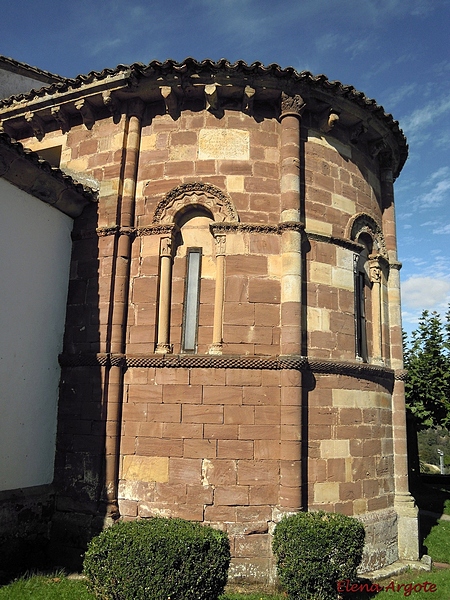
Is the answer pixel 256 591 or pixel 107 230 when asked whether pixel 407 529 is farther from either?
pixel 107 230

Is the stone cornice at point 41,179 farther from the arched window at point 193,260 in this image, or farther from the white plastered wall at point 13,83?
the white plastered wall at point 13,83

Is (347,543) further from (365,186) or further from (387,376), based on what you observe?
(365,186)

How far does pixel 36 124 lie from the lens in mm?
10289

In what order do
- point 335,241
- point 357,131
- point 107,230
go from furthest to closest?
point 357,131
point 335,241
point 107,230

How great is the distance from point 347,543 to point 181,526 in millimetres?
2288

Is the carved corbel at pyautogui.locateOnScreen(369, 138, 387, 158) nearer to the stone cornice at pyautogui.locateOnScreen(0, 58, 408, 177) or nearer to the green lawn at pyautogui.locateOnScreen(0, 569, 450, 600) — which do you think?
the stone cornice at pyautogui.locateOnScreen(0, 58, 408, 177)

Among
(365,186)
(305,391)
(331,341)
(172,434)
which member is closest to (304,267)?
(331,341)

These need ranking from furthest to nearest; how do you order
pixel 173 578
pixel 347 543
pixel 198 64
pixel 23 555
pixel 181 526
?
pixel 198 64, pixel 23 555, pixel 347 543, pixel 181 526, pixel 173 578

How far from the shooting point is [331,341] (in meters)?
8.98

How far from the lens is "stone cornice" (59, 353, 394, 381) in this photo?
8297 millimetres

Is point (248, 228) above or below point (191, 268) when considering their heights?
above

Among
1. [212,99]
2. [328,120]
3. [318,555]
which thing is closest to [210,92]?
[212,99]

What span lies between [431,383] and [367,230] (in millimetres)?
10087

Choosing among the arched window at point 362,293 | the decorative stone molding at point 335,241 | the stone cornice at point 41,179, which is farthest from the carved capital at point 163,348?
the arched window at point 362,293
